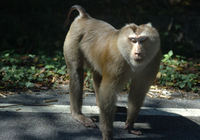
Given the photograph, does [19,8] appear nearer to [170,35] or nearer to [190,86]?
[170,35]

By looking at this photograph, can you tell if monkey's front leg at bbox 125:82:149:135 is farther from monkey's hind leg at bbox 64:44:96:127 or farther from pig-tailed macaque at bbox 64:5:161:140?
monkey's hind leg at bbox 64:44:96:127

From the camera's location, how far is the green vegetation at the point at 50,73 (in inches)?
209

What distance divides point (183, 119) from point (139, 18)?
4.90 m

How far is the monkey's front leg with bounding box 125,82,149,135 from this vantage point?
380 cm

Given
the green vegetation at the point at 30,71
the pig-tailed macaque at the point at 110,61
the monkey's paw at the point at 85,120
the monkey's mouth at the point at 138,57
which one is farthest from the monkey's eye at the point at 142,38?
the green vegetation at the point at 30,71

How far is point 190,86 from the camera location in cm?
530

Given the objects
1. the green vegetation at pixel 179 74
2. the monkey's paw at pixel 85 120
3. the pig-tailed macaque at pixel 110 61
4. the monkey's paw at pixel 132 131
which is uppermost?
the pig-tailed macaque at pixel 110 61

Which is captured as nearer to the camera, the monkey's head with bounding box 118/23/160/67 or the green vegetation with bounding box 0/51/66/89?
the monkey's head with bounding box 118/23/160/67

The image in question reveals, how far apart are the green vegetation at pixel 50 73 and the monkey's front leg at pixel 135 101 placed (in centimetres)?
150

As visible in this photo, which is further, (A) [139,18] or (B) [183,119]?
(A) [139,18]

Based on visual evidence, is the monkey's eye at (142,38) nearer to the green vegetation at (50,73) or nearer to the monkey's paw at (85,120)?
the monkey's paw at (85,120)

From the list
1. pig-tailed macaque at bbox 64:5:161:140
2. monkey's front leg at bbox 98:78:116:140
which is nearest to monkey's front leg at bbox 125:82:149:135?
pig-tailed macaque at bbox 64:5:161:140

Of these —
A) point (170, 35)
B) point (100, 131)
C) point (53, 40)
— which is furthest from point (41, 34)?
point (100, 131)

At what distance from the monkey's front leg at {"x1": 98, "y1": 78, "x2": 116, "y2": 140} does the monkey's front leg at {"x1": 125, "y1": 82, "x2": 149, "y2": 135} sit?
406mm
